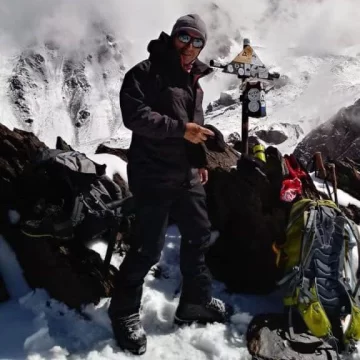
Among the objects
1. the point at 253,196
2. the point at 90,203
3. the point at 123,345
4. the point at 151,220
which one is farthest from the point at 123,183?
the point at 123,345

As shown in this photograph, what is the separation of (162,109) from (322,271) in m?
2.16

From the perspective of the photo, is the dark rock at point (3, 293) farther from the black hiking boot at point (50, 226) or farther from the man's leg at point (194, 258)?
the man's leg at point (194, 258)

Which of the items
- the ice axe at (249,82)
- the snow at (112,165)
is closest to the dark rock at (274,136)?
the ice axe at (249,82)

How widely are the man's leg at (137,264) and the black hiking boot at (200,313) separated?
0.48 metres

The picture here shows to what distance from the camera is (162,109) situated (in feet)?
12.0

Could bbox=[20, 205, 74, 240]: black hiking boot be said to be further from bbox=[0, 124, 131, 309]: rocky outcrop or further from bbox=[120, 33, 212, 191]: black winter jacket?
bbox=[120, 33, 212, 191]: black winter jacket

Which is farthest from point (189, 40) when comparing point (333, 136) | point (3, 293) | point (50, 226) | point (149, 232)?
point (333, 136)

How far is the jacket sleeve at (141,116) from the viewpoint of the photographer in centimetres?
337

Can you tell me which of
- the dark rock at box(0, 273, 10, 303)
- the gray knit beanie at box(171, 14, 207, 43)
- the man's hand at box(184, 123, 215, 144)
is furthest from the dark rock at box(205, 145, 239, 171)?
the dark rock at box(0, 273, 10, 303)

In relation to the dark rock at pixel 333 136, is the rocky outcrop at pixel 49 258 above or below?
below

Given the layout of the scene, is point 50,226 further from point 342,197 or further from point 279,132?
point 279,132

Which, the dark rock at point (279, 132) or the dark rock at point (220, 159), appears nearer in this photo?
the dark rock at point (220, 159)

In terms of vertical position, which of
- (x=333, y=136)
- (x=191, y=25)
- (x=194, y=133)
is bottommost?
(x=194, y=133)

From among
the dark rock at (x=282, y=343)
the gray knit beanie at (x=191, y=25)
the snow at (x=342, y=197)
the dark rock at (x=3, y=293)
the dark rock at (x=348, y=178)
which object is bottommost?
the dark rock at (x=282, y=343)
